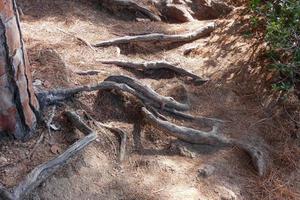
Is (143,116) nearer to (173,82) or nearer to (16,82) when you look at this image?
(173,82)

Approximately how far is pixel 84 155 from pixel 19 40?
1.11m

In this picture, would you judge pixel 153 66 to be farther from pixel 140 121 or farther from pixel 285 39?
pixel 285 39

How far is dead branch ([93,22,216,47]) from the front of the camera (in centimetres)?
525

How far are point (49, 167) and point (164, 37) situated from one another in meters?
2.80

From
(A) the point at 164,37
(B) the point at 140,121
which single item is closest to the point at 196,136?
(B) the point at 140,121

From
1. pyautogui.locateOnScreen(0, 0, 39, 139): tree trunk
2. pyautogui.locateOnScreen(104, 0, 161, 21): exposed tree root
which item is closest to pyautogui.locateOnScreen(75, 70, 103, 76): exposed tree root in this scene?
pyautogui.locateOnScreen(0, 0, 39, 139): tree trunk

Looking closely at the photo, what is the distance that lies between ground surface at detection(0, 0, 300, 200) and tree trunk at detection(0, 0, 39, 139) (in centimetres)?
17

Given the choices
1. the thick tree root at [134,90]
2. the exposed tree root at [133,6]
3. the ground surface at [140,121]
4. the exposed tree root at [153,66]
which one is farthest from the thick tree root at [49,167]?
the exposed tree root at [133,6]

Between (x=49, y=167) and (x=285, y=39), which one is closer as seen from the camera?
(x=49, y=167)

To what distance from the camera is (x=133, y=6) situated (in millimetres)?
6133

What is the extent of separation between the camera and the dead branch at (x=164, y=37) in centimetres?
525

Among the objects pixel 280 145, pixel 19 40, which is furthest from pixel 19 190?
pixel 280 145

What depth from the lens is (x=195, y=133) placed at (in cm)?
398

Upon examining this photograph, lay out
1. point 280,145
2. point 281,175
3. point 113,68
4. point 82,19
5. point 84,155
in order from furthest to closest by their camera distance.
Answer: point 82,19
point 113,68
point 280,145
point 281,175
point 84,155
